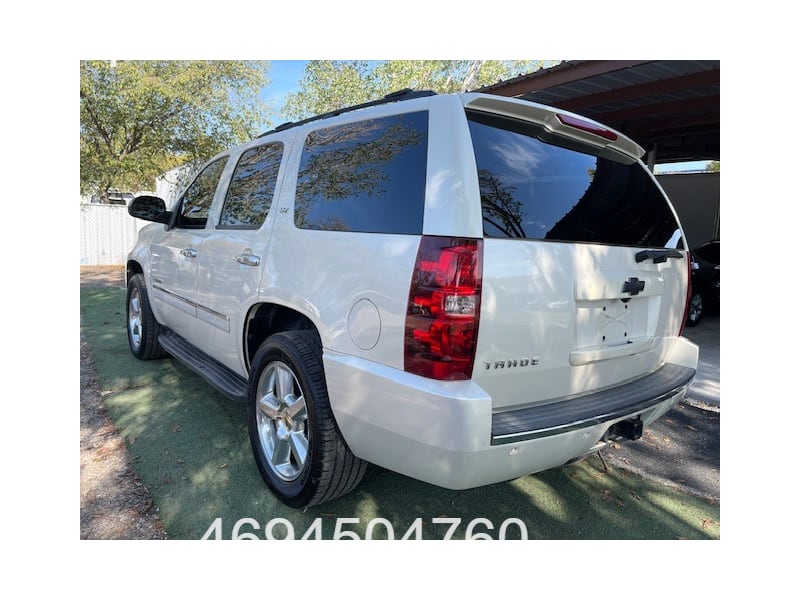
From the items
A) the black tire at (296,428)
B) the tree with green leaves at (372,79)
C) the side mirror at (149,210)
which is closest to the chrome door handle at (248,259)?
the black tire at (296,428)

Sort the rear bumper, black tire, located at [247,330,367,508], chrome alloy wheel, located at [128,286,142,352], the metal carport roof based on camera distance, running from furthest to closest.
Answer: the metal carport roof, chrome alloy wheel, located at [128,286,142,352], black tire, located at [247,330,367,508], the rear bumper

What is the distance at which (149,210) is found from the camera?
436 cm

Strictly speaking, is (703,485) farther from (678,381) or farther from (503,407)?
(503,407)

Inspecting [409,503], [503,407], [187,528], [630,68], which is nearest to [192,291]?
[187,528]

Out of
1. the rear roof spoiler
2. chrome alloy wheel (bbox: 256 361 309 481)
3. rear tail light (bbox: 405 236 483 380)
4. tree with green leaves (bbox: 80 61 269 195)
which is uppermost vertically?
tree with green leaves (bbox: 80 61 269 195)

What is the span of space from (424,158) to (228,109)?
13653 mm

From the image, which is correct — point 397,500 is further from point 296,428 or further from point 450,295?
point 450,295

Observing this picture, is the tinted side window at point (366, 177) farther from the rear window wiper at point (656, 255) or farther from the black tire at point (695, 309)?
the black tire at point (695, 309)

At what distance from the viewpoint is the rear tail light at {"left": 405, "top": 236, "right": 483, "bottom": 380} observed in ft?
6.27

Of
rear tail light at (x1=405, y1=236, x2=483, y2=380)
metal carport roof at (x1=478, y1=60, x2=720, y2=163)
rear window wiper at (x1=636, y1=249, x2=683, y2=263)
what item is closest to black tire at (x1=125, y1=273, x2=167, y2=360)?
rear tail light at (x1=405, y1=236, x2=483, y2=380)

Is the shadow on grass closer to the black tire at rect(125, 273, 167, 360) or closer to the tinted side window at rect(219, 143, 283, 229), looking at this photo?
the black tire at rect(125, 273, 167, 360)

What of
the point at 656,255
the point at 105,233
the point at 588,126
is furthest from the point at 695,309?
the point at 105,233

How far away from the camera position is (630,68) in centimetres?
546

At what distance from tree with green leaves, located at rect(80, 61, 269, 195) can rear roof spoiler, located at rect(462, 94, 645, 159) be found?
468 inches
